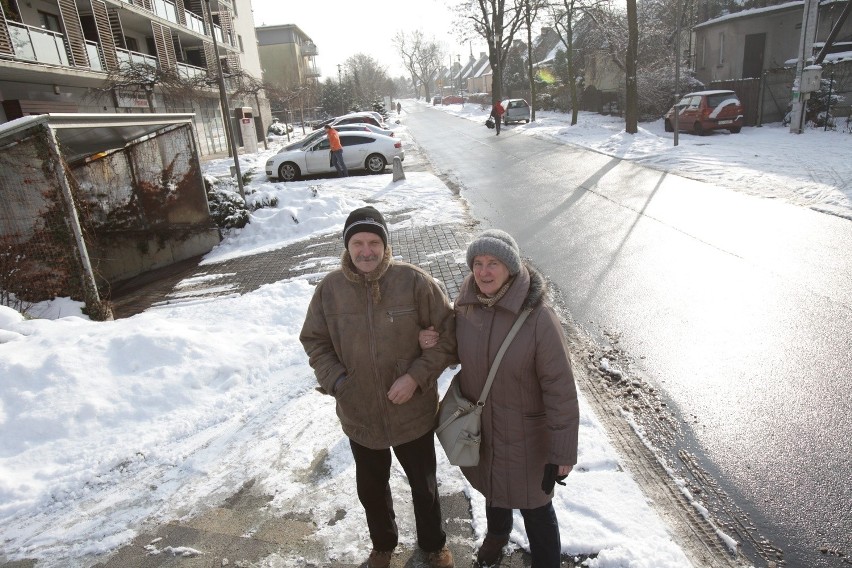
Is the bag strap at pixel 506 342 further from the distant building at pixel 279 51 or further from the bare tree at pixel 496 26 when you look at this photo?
the distant building at pixel 279 51

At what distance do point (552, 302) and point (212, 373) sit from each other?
144 inches

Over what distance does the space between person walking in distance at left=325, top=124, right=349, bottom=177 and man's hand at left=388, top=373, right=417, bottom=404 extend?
15.4m

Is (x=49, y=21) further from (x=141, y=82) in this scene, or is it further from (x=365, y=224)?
(x=365, y=224)

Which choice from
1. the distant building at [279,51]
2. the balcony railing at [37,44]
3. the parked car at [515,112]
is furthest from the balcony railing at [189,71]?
the distant building at [279,51]

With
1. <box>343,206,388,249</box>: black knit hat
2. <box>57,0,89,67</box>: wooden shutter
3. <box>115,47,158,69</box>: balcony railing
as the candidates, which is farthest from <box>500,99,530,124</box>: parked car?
<box>343,206,388,249</box>: black knit hat

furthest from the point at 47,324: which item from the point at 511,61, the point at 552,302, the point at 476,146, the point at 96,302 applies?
the point at 511,61

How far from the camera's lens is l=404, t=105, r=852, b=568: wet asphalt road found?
3.12m

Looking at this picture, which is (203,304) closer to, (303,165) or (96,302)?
(96,302)

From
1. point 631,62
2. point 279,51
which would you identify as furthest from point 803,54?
point 279,51

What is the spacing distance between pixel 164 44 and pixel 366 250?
28486mm

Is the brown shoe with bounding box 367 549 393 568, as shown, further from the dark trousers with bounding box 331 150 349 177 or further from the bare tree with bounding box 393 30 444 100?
the bare tree with bounding box 393 30 444 100

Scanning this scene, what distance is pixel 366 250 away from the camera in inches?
95.9

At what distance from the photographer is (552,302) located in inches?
244

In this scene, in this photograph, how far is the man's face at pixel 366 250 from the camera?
2.44 meters
